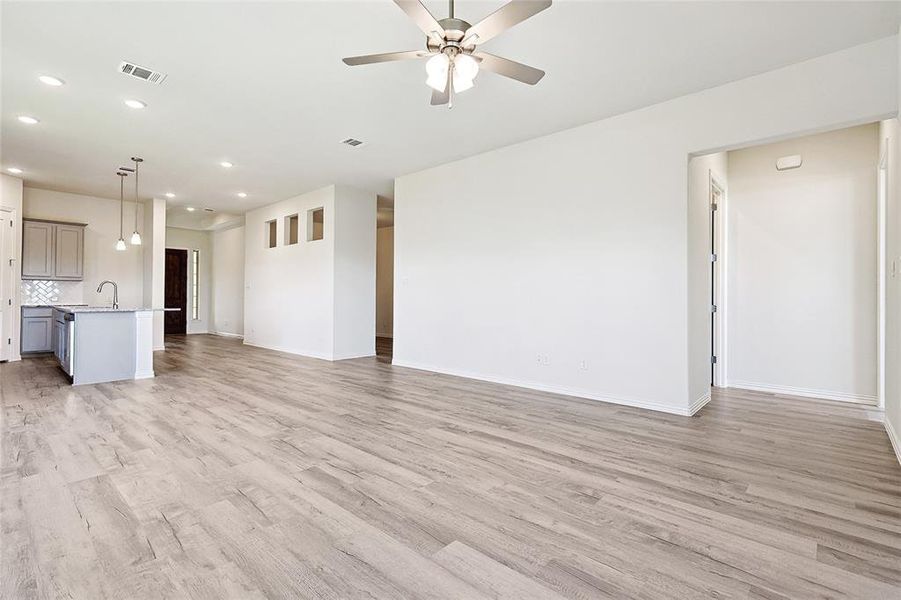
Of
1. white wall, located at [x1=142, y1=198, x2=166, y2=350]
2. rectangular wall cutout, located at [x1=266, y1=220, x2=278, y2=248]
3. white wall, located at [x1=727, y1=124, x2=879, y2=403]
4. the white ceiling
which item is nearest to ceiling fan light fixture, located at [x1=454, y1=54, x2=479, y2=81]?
the white ceiling

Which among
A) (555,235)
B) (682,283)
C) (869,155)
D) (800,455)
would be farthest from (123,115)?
(869,155)

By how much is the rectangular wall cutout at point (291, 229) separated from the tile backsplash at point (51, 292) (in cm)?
396

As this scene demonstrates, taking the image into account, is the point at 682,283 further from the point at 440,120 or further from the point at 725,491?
the point at 440,120

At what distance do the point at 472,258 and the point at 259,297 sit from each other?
5.67 meters

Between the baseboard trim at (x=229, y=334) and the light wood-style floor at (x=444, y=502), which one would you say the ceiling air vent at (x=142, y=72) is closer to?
the light wood-style floor at (x=444, y=502)

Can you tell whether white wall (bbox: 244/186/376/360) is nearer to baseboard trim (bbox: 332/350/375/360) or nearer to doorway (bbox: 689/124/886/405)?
baseboard trim (bbox: 332/350/375/360)

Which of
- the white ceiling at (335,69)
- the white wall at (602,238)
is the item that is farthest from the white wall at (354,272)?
the white wall at (602,238)

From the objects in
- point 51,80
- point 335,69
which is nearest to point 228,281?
point 51,80

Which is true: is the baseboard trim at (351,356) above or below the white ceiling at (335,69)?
below

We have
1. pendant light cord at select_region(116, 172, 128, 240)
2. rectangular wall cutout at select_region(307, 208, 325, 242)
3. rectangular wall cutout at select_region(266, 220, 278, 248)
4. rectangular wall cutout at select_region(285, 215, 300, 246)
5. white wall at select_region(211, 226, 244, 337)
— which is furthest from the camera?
white wall at select_region(211, 226, 244, 337)

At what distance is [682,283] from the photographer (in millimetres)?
3924

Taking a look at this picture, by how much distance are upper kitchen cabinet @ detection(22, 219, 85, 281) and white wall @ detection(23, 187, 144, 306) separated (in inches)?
12.9

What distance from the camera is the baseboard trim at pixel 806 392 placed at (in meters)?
4.36

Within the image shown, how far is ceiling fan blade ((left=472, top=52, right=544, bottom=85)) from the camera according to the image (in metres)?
2.55
